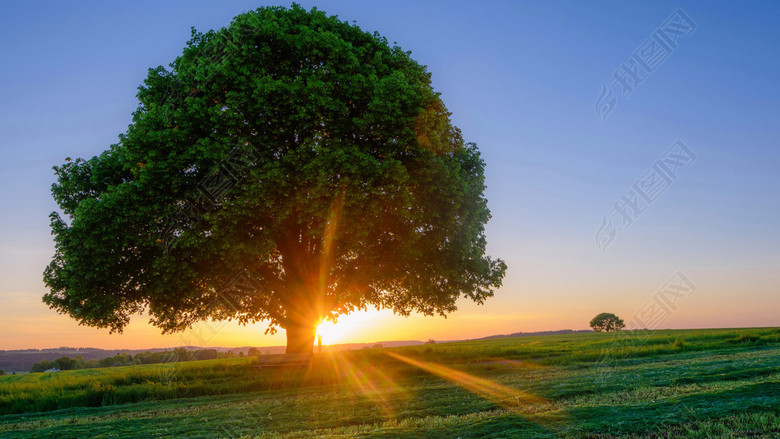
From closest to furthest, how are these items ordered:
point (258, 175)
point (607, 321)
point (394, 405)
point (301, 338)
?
point (394, 405), point (258, 175), point (301, 338), point (607, 321)

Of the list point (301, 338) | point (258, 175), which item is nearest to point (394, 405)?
point (258, 175)

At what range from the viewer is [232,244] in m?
19.6

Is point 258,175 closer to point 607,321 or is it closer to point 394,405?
point 394,405

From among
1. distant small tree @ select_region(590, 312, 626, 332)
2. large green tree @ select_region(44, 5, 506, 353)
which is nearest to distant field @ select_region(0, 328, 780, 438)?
large green tree @ select_region(44, 5, 506, 353)

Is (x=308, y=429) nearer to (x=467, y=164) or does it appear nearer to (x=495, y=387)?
(x=495, y=387)

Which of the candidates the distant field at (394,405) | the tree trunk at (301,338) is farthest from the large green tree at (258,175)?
the distant field at (394,405)

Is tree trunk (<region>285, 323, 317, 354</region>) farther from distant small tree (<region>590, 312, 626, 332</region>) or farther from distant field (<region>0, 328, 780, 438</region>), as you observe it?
distant small tree (<region>590, 312, 626, 332</region>)

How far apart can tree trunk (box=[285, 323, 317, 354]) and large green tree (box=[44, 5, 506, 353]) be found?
303 cm

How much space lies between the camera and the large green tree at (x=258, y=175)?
18969 millimetres

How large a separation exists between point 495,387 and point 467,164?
14446 mm

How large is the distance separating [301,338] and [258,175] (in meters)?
10.6

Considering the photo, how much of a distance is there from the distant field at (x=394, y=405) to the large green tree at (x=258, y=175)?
446 centimetres

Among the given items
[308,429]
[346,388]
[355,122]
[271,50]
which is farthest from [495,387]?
[271,50]

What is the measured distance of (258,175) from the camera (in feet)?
61.9
